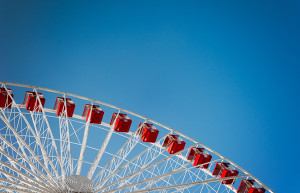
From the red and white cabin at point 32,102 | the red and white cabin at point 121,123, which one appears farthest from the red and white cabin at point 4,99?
the red and white cabin at point 121,123

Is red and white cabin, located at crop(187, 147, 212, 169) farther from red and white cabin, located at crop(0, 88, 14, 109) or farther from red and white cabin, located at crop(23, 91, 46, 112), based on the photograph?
red and white cabin, located at crop(0, 88, 14, 109)

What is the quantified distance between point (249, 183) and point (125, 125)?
8462 millimetres

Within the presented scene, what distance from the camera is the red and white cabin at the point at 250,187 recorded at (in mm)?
22688

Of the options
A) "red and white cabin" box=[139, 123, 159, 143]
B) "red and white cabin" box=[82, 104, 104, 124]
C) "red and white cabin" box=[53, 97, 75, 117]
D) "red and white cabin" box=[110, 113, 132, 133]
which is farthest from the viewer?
"red and white cabin" box=[139, 123, 159, 143]

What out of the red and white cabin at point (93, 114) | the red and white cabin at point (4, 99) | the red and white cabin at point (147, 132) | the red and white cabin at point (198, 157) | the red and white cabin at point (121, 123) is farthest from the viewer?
the red and white cabin at point (198, 157)

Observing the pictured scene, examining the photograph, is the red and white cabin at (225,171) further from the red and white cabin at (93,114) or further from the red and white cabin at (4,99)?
the red and white cabin at (4,99)

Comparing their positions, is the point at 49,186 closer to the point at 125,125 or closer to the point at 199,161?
the point at 125,125

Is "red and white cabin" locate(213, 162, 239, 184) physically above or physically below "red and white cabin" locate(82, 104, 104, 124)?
below

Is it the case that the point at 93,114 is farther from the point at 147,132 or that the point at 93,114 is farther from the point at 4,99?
the point at 4,99

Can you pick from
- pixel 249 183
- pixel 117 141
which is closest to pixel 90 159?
pixel 117 141

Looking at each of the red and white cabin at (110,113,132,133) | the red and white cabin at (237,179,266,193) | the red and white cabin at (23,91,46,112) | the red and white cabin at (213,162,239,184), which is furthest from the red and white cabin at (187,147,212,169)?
the red and white cabin at (23,91,46,112)

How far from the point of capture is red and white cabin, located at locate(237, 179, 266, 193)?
22.7 metres

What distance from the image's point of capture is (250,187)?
74.8 ft

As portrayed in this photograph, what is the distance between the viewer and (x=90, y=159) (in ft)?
128
